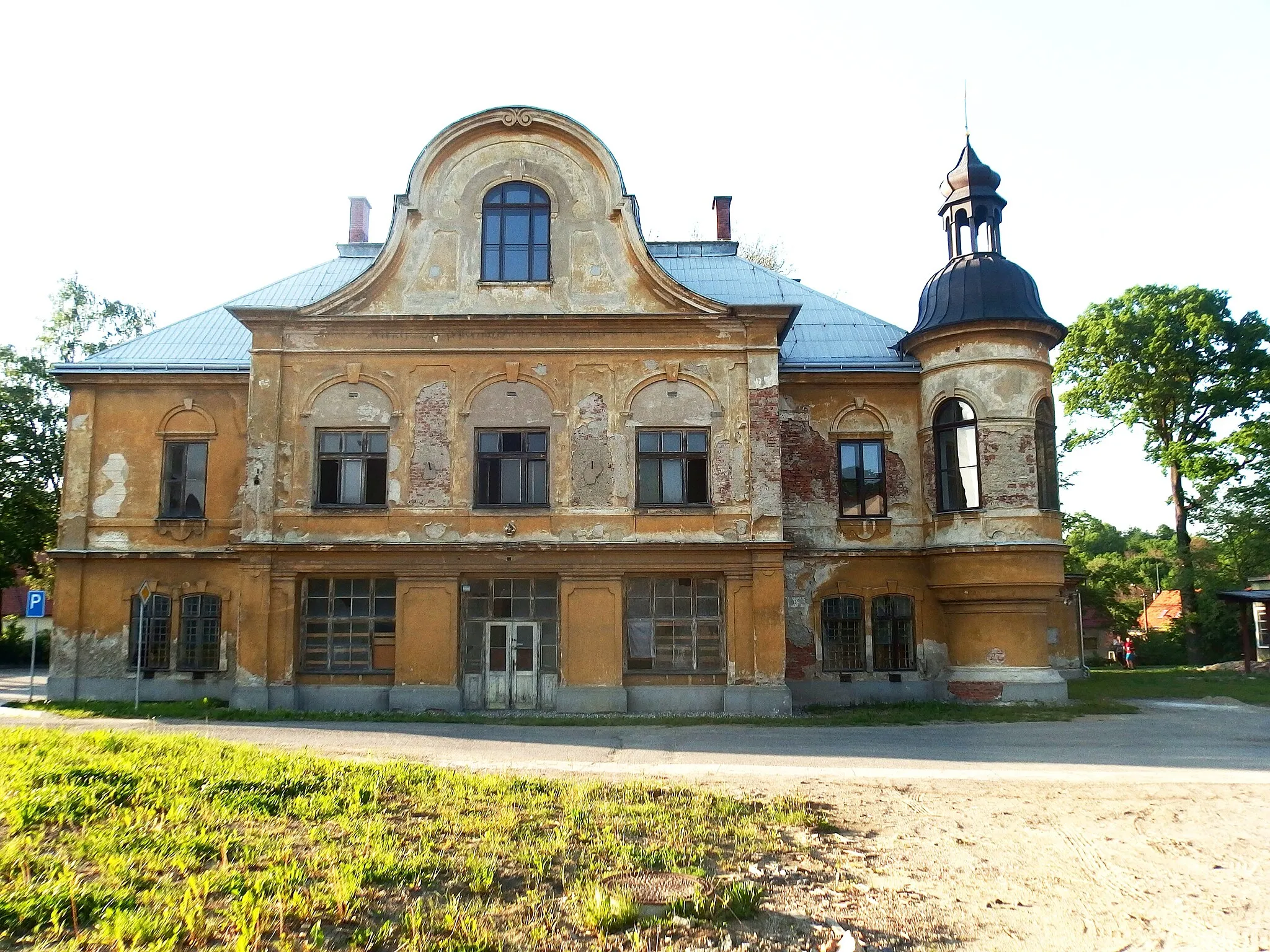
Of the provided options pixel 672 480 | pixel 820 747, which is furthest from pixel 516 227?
pixel 820 747

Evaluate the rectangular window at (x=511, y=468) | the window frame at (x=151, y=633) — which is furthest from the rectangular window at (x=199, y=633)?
the rectangular window at (x=511, y=468)

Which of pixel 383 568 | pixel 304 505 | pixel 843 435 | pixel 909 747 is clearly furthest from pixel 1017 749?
pixel 304 505

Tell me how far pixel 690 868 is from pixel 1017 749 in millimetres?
8971

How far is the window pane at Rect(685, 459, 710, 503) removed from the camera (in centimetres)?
1967

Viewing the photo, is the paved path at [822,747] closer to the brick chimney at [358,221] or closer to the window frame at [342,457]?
the window frame at [342,457]

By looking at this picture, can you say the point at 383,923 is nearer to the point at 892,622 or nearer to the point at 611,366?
the point at 611,366

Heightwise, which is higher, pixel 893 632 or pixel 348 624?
pixel 348 624

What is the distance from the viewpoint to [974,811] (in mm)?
9688

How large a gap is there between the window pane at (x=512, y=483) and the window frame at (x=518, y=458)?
0.05 m

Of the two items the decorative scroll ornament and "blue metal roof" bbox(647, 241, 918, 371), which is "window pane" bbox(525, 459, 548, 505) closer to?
"blue metal roof" bbox(647, 241, 918, 371)

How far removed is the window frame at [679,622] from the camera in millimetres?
19188

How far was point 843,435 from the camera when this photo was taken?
21.8 meters

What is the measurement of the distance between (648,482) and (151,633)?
36.7 ft

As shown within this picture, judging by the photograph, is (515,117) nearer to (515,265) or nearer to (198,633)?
(515,265)
